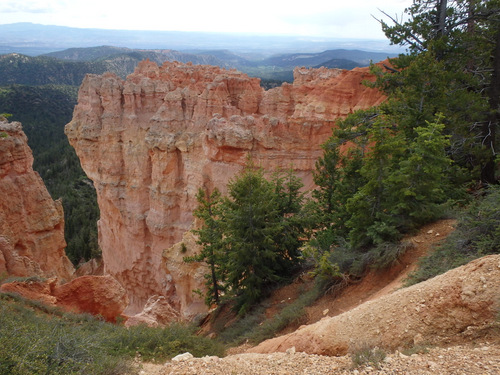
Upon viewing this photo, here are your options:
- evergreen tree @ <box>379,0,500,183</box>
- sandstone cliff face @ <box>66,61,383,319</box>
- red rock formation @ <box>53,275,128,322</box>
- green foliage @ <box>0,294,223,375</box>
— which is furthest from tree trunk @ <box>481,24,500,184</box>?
red rock formation @ <box>53,275,128,322</box>

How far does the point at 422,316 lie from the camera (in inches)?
205

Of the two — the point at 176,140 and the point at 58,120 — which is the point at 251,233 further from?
the point at 58,120

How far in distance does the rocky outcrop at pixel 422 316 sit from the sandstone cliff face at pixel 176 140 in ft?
37.1

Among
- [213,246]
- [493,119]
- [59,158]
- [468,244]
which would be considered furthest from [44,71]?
[468,244]

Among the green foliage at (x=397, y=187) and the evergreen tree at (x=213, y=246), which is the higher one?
the green foliage at (x=397, y=187)

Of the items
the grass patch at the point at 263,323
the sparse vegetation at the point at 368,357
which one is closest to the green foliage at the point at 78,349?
the grass patch at the point at 263,323

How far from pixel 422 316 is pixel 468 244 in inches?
103

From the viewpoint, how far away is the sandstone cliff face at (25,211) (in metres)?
16.2

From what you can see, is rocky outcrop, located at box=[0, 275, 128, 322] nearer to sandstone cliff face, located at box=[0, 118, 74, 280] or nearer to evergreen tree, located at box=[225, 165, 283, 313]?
sandstone cliff face, located at box=[0, 118, 74, 280]

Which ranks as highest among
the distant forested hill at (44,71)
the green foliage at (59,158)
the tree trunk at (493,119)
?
the distant forested hill at (44,71)

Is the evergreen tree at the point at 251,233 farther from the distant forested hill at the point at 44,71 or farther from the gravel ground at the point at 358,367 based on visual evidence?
the distant forested hill at the point at 44,71

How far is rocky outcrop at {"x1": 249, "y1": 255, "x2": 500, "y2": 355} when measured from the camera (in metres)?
4.83

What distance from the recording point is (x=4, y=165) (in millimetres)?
16391

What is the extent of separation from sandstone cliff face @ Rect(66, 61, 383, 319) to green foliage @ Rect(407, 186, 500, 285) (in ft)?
37.6
